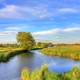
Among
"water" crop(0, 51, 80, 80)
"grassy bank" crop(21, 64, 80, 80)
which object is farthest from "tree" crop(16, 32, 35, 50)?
"grassy bank" crop(21, 64, 80, 80)

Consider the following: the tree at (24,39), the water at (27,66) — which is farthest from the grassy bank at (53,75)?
the tree at (24,39)

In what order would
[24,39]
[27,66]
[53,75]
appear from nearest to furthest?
[53,75] → [27,66] → [24,39]

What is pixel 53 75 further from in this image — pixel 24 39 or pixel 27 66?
pixel 24 39

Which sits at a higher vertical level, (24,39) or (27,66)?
(24,39)

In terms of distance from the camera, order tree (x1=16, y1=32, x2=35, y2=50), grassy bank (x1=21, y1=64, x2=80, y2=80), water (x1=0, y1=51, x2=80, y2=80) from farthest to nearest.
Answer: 1. tree (x1=16, y1=32, x2=35, y2=50)
2. water (x1=0, y1=51, x2=80, y2=80)
3. grassy bank (x1=21, y1=64, x2=80, y2=80)

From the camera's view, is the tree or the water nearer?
the water

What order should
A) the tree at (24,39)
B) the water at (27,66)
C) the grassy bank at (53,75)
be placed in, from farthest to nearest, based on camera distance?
the tree at (24,39)
the water at (27,66)
the grassy bank at (53,75)

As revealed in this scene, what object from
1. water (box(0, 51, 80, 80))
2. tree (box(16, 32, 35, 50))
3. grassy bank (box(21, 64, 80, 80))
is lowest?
water (box(0, 51, 80, 80))

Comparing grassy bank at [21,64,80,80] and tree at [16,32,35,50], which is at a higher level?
tree at [16,32,35,50]

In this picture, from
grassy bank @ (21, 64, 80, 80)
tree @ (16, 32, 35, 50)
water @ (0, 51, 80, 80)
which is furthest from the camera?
tree @ (16, 32, 35, 50)

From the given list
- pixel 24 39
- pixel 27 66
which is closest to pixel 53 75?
pixel 27 66

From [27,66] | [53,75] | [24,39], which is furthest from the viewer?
[24,39]

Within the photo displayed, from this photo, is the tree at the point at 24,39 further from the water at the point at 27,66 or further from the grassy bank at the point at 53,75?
the grassy bank at the point at 53,75

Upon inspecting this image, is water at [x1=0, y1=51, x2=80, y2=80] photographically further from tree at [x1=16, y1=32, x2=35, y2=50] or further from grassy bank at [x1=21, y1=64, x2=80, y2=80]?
tree at [x1=16, y1=32, x2=35, y2=50]
